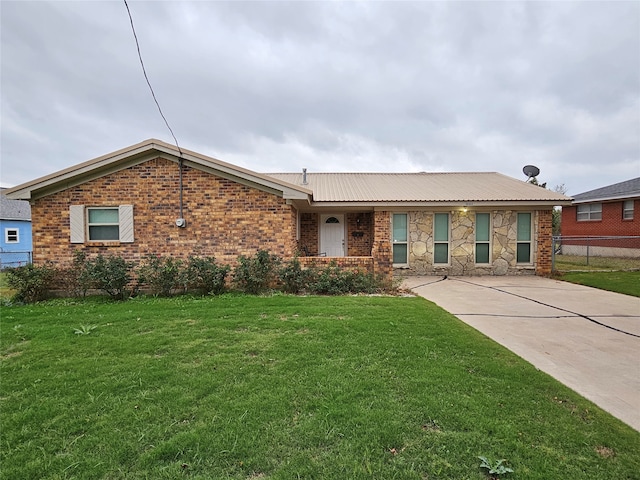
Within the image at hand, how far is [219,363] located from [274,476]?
186 centimetres

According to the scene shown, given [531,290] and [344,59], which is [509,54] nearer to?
[344,59]

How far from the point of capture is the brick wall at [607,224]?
15477mm

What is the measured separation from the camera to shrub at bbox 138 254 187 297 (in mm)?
7453

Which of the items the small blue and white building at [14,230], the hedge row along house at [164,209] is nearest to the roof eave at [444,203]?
the hedge row along house at [164,209]

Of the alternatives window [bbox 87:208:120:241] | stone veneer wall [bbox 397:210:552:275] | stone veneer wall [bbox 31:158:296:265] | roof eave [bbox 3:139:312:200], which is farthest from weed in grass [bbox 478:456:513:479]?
stone veneer wall [bbox 397:210:552:275]

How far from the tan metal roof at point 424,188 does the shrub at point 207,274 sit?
14.8 feet

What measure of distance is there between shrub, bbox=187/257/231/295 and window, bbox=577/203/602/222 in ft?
67.3

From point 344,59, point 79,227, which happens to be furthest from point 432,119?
point 79,227

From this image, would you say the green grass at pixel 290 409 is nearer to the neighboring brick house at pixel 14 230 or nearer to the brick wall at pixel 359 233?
the brick wall at pixel 359 233

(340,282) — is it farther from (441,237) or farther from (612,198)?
(612,198)

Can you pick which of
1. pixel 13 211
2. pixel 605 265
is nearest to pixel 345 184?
pixel 605 265

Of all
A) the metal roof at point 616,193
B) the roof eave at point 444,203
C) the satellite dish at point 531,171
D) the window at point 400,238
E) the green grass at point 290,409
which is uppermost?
the satellite dish at point 531,171

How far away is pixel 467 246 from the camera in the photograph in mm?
11297

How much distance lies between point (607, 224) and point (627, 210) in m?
1.14
